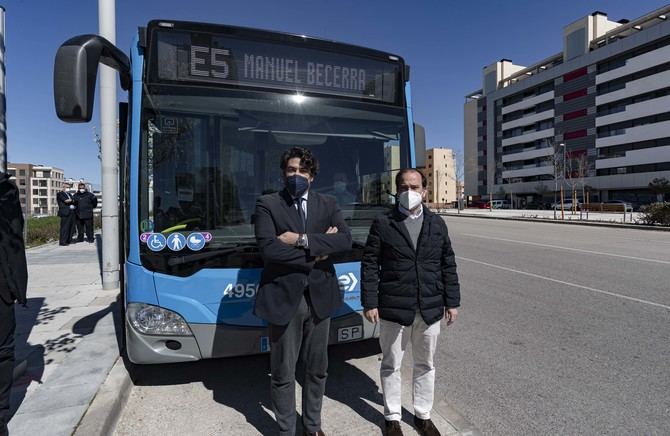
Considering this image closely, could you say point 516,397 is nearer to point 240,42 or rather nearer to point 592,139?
point 240,42

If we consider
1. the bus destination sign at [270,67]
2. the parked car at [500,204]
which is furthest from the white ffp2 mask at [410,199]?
the parked car at [500,204]

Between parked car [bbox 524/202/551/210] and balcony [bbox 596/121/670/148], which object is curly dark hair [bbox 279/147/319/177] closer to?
balcony [bbox 596/121/670/148]

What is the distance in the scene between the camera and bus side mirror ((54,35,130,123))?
100 inches

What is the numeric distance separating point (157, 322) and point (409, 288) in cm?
187

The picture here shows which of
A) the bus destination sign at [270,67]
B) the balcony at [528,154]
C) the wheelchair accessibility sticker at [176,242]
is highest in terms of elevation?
the balcony at [528,154]

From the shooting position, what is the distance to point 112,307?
18.7 feet

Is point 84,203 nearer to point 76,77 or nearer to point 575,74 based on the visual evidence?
point 76,77

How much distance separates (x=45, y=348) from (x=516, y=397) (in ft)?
15.0

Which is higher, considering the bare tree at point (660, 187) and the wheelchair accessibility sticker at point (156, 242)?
the bare tree at point (660, 187)

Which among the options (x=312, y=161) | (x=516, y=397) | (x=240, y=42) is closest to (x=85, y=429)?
(x=312, y=161)

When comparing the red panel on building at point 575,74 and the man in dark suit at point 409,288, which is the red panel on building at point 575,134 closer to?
the red panel on building at point 575,74

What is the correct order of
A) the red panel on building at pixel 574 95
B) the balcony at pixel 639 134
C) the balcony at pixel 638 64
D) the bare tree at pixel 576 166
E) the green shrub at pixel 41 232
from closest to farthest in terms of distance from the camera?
1. the green shrub at pixel 41 232
2. the balcony at pixel 638 64
3. the balcony at pixel 639 134
4. the bare tree at pixel 576 166
5. the red panel on building at pixel 574 95

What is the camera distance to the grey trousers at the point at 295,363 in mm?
2555

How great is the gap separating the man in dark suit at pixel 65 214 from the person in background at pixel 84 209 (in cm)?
24
